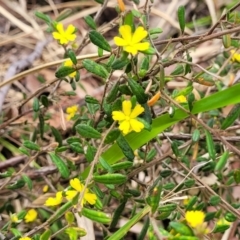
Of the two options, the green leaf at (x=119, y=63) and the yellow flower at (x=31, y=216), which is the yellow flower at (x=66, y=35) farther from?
the yellow flower at (x=31, y=216)

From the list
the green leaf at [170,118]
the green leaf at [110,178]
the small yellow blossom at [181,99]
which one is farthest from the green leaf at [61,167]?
the small yellow blossom at [181,99]

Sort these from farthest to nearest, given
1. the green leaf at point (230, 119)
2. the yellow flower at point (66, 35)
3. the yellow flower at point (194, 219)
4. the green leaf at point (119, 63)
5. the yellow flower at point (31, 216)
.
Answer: the yellow flower at point (31, 216) < the yellow flower at point (66, 35) < the green leaf at point (230, 119) < the green leaf at point (119, 63) < the yellow flower at point (194, 219)

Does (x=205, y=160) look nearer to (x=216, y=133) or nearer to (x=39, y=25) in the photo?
(x=216, y=133)

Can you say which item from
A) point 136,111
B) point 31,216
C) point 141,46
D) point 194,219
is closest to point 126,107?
point 136,111

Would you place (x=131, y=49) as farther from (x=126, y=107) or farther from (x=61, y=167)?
(x=61, y=167)

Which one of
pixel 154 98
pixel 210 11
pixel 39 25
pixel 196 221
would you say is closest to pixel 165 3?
pixel 210 11
